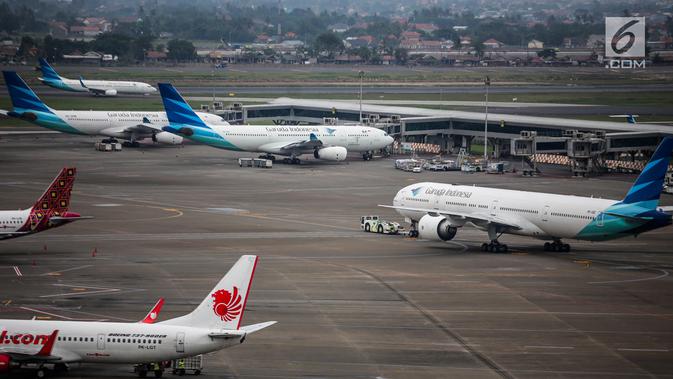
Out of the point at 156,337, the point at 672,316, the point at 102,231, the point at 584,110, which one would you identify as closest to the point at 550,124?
the point at 584,110

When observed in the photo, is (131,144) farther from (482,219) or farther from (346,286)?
(346,286)

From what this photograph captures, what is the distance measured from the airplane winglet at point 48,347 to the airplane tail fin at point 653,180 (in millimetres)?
38261

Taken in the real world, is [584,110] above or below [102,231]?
above

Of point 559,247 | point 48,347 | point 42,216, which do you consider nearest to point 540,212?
point 559,247

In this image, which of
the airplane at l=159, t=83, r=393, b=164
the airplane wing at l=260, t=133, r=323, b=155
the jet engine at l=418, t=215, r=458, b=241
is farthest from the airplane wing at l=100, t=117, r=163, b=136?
the jet engine at l=418, t=215, r=458, b=241

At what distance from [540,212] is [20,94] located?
85278 millimetres

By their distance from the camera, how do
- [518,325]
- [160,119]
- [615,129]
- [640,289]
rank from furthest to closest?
[160,119], [615,129], [640,289], [518,325]

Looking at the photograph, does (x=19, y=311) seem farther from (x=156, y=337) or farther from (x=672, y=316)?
(x=672, y=316)

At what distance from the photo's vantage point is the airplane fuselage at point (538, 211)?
67.2 metres

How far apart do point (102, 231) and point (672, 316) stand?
40.1 m

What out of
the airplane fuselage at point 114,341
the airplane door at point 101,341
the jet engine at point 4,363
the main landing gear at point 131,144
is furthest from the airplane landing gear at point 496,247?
the main landing gear at point 131,144

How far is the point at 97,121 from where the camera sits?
141125 millimetres

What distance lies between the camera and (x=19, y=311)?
5219 cm

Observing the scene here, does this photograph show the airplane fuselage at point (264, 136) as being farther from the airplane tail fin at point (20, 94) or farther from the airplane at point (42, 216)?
the airplane at point (42, 216)
